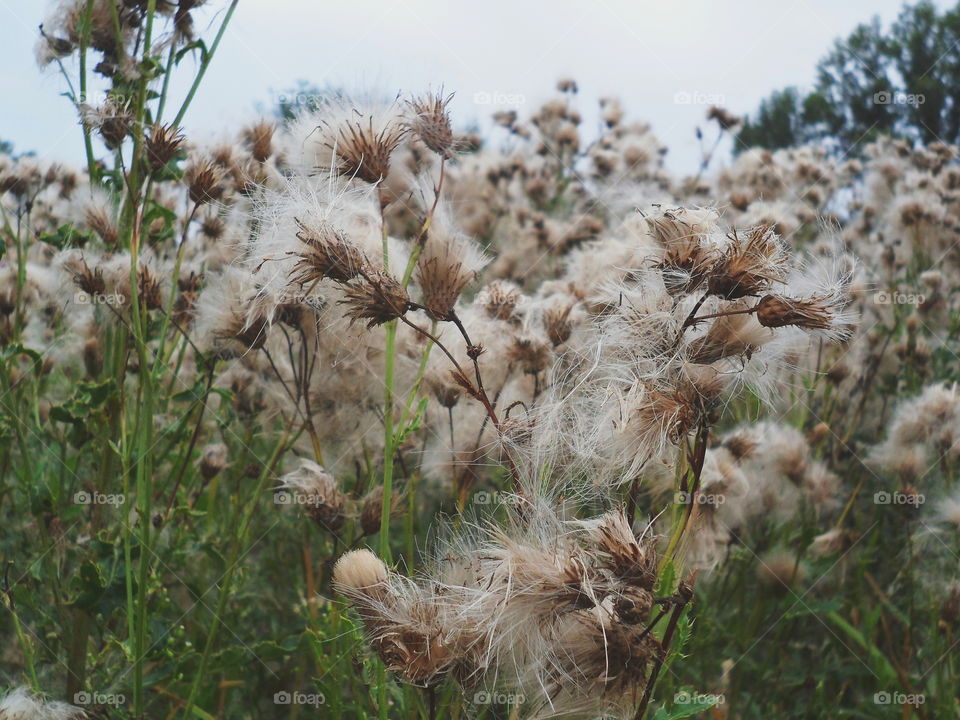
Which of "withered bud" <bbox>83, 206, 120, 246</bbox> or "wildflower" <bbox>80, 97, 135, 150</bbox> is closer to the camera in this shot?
"wildflower" <bbox>80, 97, 135, 150</bbox>

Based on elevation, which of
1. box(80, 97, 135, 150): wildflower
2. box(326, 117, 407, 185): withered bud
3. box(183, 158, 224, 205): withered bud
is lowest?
box(183, 158, 224, 205): withered bud

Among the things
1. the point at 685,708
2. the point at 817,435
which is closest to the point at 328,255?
the point at 685,708

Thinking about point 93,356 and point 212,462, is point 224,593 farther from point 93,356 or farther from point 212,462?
point 93,356

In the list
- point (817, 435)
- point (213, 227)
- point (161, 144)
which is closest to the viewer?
point (161, 144)

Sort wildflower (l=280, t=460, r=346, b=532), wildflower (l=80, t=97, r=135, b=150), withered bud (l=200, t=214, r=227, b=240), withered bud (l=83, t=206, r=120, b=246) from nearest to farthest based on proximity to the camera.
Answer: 1. wildflower (l=280, t=460, r=346, b=532)
2. wildflower (l=80, t=97, r=135, b=150)
3. withered bud (l=83, t=206, r=120, b=246)
4. withered bud (l=200, t=214, r=227, b=240)

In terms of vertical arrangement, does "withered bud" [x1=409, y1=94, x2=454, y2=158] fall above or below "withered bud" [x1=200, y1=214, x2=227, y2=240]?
above

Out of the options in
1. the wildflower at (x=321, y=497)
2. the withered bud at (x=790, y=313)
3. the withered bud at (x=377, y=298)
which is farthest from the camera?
the wildflower at (x=321, y=497)

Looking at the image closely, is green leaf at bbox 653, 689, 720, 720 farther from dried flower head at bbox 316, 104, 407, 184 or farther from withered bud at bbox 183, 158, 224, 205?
withered bud at bbox 183, 158, 224, 205

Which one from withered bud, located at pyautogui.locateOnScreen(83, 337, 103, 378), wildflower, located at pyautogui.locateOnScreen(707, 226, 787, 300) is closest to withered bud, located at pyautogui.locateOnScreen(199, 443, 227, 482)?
withered bud, located at pyautogui.locateOnScreen(83, 337, 103, 378)

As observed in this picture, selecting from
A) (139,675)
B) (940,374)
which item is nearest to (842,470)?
(940,374)

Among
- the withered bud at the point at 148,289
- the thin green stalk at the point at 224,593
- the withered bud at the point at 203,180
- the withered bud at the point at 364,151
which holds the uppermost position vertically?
the withered bud at the point at 364,151

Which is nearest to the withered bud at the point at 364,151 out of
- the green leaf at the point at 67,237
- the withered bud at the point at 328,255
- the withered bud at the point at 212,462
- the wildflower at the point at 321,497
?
the withered bud at the point at 328,255

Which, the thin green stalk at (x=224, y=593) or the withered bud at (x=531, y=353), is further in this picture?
the withered bud at (x=531, y=353)

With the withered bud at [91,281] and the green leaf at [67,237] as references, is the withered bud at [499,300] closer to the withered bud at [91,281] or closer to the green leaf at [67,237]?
the withered bud at [91,281]
